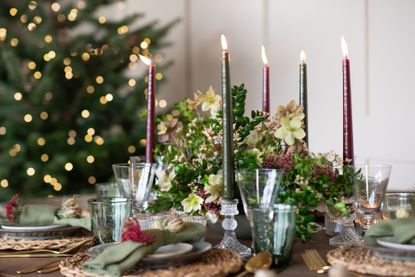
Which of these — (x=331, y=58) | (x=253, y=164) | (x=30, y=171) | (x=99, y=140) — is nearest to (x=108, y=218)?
(x=253, y=164)

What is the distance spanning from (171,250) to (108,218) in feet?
0.62

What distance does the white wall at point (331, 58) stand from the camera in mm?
2797

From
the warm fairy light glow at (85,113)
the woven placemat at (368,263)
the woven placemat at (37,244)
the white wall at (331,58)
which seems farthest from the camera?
the warm fairy light glow at (85,113)

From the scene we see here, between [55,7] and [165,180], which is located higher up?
[55,7]

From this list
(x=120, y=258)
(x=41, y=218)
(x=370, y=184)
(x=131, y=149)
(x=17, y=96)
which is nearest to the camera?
(x=120, y=258)

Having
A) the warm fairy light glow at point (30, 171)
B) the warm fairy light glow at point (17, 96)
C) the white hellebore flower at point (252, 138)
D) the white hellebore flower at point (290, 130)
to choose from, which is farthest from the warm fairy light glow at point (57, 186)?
the white hellebore flower at point (290, 130)

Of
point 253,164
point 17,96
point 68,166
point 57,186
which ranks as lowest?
point 57,186

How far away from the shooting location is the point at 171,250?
110 cm

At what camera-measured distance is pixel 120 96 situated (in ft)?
11.9

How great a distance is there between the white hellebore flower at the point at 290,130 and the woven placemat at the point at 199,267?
0.90 ft

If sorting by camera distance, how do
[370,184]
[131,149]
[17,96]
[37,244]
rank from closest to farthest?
[370,184], [37,244], [17,96], [131,149]

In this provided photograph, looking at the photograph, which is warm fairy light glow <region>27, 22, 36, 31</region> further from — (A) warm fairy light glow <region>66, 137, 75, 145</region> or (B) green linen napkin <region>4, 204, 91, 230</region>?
(B) green linen napkin <region>4, 204, 91, 230</region>

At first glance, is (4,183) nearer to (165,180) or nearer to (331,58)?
(331,58)

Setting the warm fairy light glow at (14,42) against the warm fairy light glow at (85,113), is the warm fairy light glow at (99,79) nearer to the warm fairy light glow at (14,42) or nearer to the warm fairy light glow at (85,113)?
the warm fairy light glow at (85,113)
